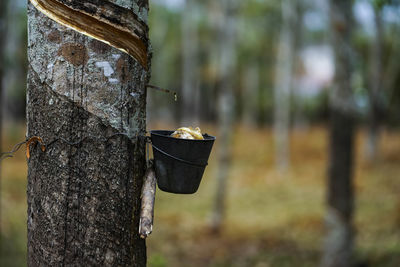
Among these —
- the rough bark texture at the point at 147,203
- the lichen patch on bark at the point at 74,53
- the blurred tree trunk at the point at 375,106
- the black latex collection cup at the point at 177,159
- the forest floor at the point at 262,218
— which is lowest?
the forest floor at the point at 262,218

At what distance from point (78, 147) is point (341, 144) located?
449 cm

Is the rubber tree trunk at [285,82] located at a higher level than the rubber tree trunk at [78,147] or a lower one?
higher

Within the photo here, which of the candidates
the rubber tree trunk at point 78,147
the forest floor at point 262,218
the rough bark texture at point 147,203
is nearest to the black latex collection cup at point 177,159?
the rough bark texture at point 147,203

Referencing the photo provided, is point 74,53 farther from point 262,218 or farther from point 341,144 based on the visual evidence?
point 262,218

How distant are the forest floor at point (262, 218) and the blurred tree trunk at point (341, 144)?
0.84m

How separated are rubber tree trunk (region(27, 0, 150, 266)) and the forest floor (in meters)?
1.62

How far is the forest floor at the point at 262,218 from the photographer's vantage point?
6.31 m

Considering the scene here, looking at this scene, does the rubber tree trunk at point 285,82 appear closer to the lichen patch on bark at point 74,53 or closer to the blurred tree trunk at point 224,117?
the blurred tree trunk at point 224,117

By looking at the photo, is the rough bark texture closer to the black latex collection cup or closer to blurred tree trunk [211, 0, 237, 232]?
the black latex collection cup

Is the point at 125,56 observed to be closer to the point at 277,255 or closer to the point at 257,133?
the point at 277,255

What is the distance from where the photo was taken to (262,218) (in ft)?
30.3

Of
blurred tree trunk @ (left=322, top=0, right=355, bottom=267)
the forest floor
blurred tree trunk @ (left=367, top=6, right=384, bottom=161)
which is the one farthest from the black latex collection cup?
blurred tree trunk @ (left=367, top=6, right=384, bottom=161)

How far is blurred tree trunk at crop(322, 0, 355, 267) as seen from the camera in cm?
516

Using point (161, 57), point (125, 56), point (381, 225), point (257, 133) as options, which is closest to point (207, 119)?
point (161, 57)
